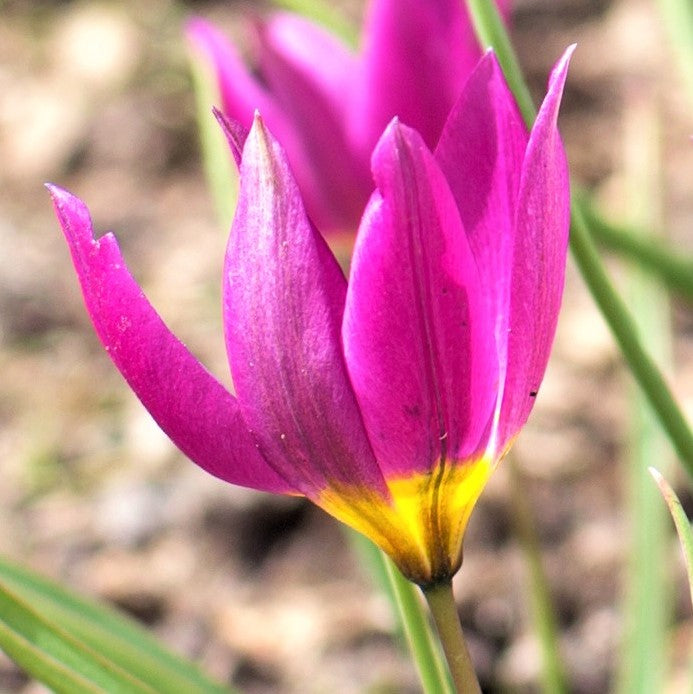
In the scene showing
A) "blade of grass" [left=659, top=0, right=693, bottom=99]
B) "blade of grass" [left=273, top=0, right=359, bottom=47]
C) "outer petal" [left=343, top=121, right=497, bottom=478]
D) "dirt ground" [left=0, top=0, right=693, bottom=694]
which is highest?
"blade of grass" [left=273, top=0, right=359, bottom=47]

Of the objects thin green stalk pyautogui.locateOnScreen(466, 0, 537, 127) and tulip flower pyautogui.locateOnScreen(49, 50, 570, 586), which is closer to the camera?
tulip flower pyautogui.locateOnScreen(49, 50, 570, 586)

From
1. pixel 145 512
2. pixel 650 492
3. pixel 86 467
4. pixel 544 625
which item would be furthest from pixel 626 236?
pixel 86 467

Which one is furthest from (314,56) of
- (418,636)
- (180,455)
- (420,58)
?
(180,455)

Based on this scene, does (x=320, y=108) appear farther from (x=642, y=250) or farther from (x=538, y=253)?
(x=538, y=253)

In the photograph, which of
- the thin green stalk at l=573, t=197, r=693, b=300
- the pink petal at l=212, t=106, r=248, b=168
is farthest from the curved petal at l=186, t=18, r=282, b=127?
the pink petal at l=212, t=106, r=248, b=168

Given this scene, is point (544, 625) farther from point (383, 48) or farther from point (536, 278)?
point (536, 278)

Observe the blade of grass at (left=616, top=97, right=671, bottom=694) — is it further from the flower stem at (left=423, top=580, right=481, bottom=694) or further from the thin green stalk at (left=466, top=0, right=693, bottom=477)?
the flower stem at (left=423, top=580, right=481, bottom=694)

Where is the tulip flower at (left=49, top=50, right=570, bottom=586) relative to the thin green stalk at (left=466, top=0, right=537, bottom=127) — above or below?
below
